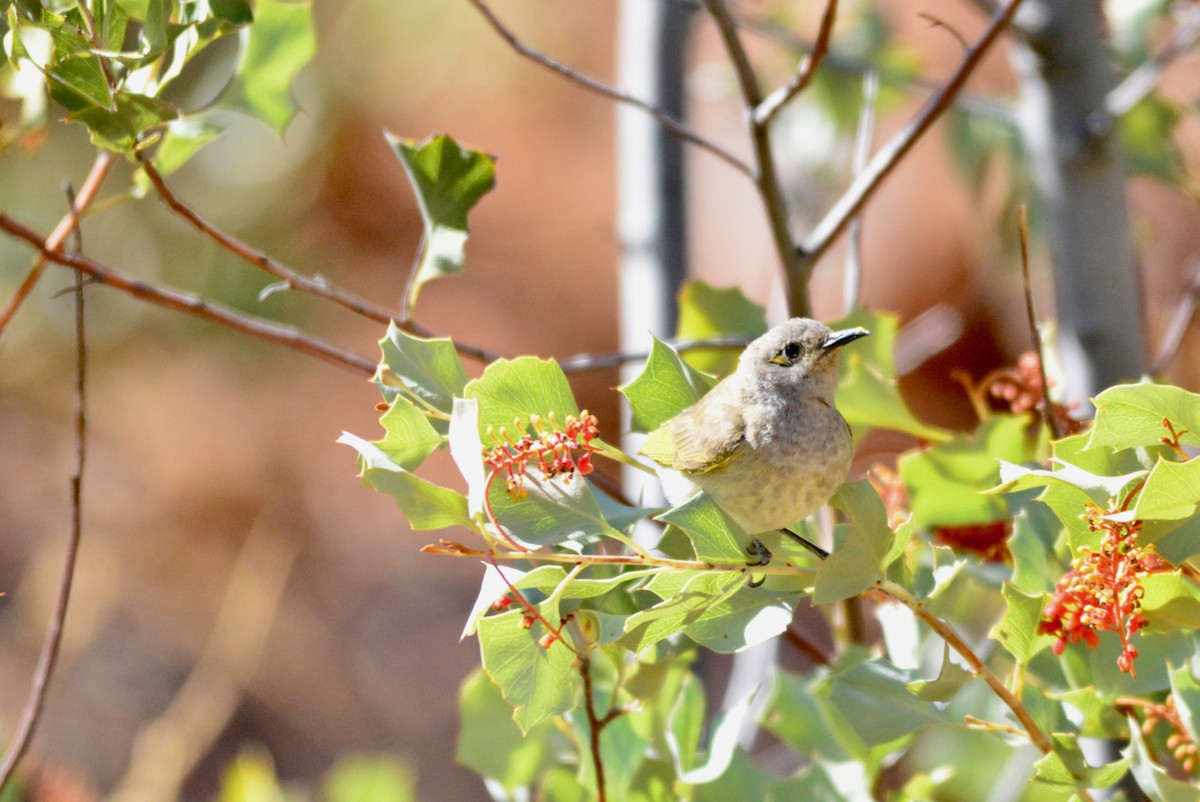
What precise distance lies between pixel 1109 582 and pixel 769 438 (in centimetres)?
46

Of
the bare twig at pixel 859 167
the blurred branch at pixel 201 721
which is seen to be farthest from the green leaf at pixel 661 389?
the blurred branch at pixel 201 721

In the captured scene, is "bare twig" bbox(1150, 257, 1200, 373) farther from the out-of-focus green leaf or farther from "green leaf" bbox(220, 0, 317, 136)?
the out-of-focus green leaf

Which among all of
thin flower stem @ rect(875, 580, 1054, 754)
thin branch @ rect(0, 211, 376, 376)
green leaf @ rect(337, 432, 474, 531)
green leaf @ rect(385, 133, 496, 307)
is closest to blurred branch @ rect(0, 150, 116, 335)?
thin branch @ rect(0, 211, 376, 376)

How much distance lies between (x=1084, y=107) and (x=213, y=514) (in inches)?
248

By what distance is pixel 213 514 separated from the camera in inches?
275

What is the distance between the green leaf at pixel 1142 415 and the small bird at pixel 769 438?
1.00ft

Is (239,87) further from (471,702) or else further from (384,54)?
(384,54)

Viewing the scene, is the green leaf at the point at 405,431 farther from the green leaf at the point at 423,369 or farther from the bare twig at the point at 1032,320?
the bare twig at the point at 1032,320

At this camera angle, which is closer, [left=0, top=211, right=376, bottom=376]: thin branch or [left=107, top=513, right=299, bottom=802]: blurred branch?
[left=0, top=211, right=376, bottom=376]: thin branch

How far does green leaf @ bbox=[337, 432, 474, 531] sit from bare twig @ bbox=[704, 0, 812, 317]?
60 centimetres

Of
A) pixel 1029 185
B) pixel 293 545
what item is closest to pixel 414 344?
pixel 1029 185

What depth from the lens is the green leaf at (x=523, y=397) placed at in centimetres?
96

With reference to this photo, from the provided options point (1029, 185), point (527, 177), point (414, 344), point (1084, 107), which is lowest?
point (527, 177)

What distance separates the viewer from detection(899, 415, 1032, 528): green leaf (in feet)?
4.07
